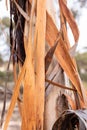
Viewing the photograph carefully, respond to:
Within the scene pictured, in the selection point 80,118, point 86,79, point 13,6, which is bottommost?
point 80,118

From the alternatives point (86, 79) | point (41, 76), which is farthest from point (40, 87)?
point (86, 79)

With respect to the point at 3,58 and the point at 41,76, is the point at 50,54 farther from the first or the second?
the point at 3,58

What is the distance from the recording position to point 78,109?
14.3 inches

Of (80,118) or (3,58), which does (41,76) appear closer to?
(80,118)

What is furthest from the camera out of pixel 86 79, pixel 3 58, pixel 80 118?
pixel 86 79

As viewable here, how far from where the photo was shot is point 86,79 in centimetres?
845

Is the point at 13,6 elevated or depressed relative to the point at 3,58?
depressed

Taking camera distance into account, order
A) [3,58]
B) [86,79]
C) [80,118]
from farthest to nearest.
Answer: [86,79] → [3,58] → [80,118]

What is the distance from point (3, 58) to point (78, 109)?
7465 millimetres

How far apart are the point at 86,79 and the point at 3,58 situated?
2.09 metres

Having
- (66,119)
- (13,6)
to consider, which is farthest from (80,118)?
(13,6)

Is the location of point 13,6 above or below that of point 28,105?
above

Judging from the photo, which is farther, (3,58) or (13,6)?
(3,58)

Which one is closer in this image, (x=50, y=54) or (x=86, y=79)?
(x=50, y=54)
